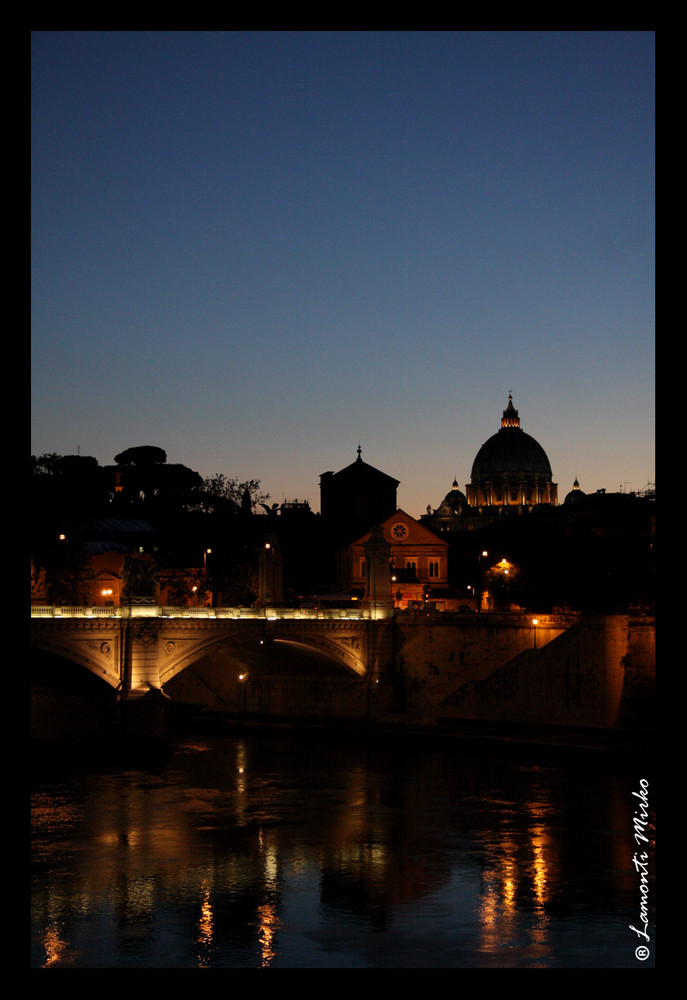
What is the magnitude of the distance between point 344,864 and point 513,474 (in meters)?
108

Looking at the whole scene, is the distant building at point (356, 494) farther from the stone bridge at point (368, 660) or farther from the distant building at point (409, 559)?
the stone bridge at point (368, 660)

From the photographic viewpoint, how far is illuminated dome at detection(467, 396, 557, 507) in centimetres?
13238

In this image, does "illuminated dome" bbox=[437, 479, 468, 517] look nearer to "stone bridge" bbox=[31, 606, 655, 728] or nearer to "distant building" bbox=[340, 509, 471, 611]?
"distant building" bbox=[340, 509, 471, 611]

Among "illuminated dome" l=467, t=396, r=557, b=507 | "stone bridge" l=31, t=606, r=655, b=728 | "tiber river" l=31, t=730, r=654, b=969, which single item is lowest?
"tiber river" l=31, t=730, r=654, b=969

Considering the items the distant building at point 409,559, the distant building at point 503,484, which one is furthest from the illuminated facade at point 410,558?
the distant building at point 503,484

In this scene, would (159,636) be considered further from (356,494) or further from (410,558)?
(356,494)

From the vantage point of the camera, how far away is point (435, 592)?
73750 millimetres

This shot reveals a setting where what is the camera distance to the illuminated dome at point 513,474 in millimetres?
132375

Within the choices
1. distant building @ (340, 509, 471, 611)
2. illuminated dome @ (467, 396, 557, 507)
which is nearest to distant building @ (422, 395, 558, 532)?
illuminated dome @ (467, 396, 557, 507)

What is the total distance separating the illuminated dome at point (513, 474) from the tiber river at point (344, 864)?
92541mm

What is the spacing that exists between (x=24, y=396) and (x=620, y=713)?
37648mm

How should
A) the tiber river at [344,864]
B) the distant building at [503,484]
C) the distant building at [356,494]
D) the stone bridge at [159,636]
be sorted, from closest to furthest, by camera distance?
the tiber river at [344,864], the stone bridge at [159,636], the distant building at [356,494], the distant building at [503,484]

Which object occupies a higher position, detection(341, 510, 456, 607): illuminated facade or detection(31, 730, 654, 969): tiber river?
detection(341, 510, 456, 607): illuminated facade

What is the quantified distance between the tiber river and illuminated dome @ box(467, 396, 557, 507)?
9254 cm
